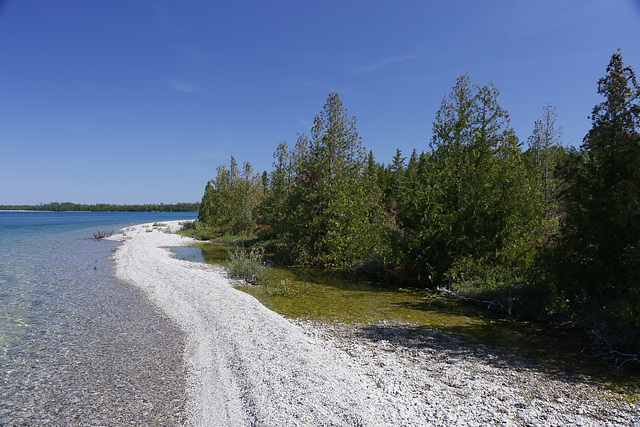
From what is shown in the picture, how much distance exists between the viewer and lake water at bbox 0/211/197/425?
243 inches

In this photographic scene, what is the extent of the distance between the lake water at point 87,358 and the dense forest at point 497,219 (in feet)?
35.1

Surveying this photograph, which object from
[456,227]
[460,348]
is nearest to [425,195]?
[456,227]

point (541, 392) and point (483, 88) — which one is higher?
point (483, 88)

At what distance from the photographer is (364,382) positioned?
7148 millimetres

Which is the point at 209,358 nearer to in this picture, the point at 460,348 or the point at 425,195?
the point at 460,348

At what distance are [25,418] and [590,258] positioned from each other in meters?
13.8

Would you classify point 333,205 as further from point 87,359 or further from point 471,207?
point 87,359

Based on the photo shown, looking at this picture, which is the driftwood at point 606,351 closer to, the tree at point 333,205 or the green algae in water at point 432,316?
the green algae in water at point 432,316

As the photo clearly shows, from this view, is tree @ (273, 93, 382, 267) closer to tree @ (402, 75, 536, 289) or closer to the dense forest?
the dense forest

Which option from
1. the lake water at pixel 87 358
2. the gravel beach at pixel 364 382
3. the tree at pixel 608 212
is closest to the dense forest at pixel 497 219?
the tree at pixel 608 212

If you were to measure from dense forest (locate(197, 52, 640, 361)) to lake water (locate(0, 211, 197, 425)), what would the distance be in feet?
35.1

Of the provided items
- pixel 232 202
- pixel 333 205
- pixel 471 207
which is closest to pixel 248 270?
pixel 333 205

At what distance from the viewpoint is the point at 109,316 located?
467 inches

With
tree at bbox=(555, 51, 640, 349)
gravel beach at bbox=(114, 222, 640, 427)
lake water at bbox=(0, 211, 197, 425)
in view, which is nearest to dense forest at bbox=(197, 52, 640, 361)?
tree at bbox=(555, 51, 640, 349)
